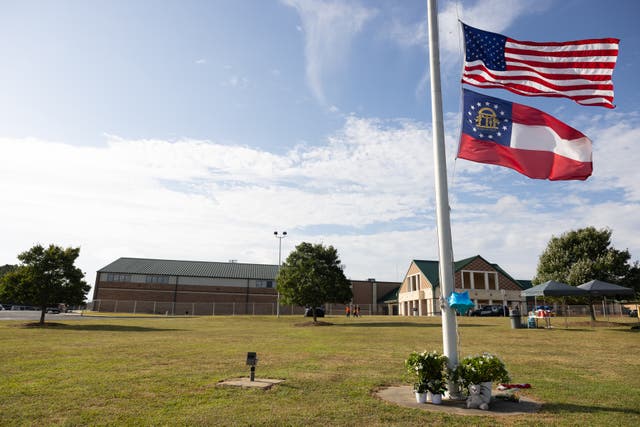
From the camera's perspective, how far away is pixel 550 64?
9820 millimetres

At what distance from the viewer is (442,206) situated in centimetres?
903

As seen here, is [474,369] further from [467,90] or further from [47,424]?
[47,424]

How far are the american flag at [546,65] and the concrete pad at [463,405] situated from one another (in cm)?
661

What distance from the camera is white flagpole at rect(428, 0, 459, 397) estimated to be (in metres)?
8.69

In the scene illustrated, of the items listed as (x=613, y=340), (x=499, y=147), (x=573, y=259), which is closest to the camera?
(x=499, y=147)

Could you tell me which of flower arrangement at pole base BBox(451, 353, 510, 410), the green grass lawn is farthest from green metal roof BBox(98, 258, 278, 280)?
flower arrangement at pole base BBox(451, 353, 510, 410)

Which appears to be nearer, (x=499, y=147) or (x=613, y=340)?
(x=499, y=147)

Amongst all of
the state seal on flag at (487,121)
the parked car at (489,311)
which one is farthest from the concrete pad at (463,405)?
the parked car at (489,311)

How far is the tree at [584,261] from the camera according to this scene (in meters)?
37.3

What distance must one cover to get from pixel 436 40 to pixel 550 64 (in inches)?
107

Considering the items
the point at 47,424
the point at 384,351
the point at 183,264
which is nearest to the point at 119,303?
the point at 183,264

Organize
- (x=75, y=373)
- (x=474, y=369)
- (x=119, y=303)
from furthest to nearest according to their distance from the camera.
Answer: (x=119, y=303) → (x=75, y=373) → (x=474, y=369)

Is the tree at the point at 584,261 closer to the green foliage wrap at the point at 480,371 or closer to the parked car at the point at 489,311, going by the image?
the parked car at the point at 489,311

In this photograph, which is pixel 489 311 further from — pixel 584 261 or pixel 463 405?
pixel 463 405
